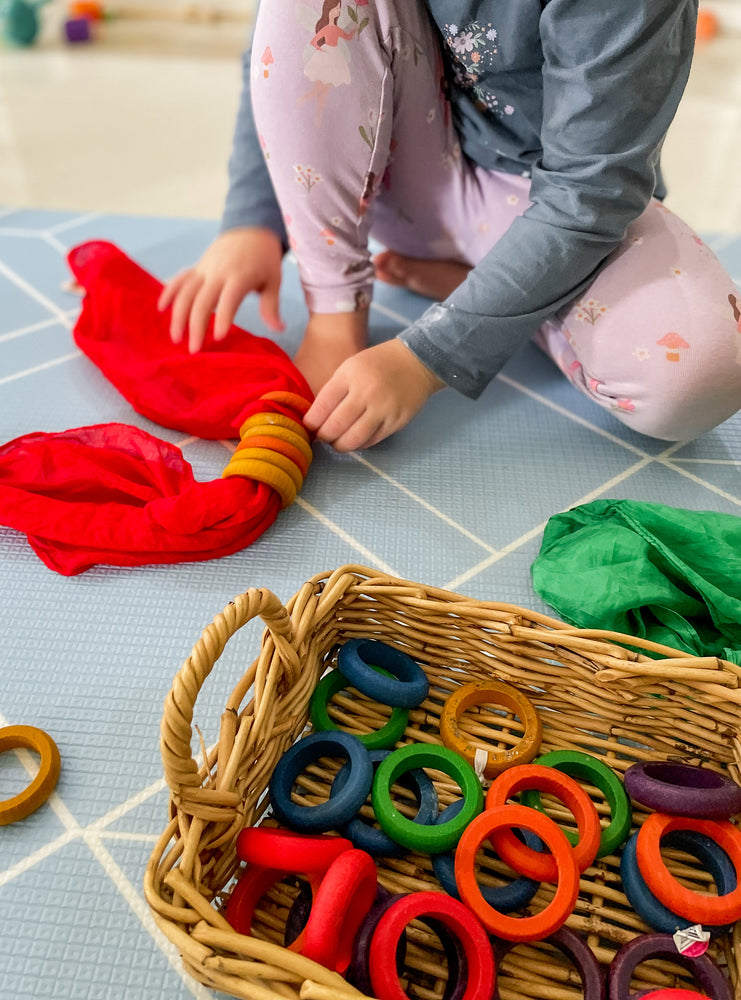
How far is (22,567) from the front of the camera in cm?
71

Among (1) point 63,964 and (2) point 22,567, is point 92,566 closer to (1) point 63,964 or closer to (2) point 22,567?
(2) point 22,567

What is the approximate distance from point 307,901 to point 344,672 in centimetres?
14

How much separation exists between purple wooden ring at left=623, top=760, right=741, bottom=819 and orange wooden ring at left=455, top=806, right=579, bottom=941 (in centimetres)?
6

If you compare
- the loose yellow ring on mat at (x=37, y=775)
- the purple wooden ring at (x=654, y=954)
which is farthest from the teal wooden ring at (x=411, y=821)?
the loose yellow ring on mat at (x=37, y=775)

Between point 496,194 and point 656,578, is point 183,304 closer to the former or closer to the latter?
point 496,194

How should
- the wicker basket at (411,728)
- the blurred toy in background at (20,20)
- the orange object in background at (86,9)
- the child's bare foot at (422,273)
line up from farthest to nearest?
the orange object in background at (86,9), the blurred toy in background at (20,20), the child's bare foot at (422,273), the wicker basket at (411,728)

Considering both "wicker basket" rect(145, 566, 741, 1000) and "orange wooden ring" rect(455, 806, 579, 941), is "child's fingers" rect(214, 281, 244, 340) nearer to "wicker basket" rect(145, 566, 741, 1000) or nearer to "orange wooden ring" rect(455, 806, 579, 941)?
"wicker basket" rect(145, 566, 741, 1000)

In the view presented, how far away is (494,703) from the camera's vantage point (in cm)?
58

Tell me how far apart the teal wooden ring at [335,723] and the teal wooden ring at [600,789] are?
88 mm

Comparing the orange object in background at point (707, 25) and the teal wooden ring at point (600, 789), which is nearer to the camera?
the teal wooden ring at point (600, 789)

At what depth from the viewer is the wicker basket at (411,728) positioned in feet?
1.30

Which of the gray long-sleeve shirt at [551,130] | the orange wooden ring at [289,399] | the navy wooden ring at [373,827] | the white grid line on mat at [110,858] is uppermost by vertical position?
the gray long-sleeve shirt at [551,130]

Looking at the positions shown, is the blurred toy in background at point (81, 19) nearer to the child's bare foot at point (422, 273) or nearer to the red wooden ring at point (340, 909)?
the child's bare foot at point (422, 273)

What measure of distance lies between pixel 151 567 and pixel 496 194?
0.51 m
